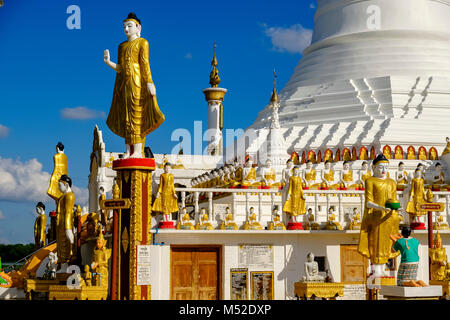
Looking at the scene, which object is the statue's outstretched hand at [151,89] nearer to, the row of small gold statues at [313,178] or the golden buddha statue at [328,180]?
the row of small gold statues at [313,178]

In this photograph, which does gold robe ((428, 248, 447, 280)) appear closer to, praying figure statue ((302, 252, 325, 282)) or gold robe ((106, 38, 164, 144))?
praying figure statue ((302, 252, 325, 282))

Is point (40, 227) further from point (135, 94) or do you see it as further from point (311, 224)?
point (135, 94)

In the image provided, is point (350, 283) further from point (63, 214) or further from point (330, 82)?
point (330, 82)

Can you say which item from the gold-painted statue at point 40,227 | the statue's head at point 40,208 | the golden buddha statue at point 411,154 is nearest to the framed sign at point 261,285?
the gold-painted statue at point 40,227

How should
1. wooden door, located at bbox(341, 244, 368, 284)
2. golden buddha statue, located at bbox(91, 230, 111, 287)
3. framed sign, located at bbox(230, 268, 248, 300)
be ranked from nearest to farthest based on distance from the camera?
golden buddha statue, located at bbox(91, 230, 111, 287)
framed sign, located at bbox(230, 268, 248, 300)
wooden door, located at bbox(341, 244, 368, 284)

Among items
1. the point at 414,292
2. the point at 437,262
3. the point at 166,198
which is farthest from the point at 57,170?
the point at 414,292

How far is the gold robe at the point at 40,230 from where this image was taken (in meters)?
24.2

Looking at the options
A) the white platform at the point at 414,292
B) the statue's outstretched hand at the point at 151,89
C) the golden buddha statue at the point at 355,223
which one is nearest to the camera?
the white platform at the point at 414,292

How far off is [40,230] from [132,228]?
11295 millimetres

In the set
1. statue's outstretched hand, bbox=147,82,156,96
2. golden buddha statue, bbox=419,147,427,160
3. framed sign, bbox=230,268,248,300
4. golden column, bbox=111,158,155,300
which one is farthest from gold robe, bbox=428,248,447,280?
golden buddha statue, bbox=419,147,427,160

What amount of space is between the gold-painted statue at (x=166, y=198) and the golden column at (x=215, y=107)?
81.0 feet

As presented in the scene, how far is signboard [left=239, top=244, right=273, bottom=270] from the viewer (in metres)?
16.4

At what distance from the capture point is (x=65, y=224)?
1569 cm

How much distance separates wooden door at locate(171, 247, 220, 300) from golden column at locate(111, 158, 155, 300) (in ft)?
6.32
